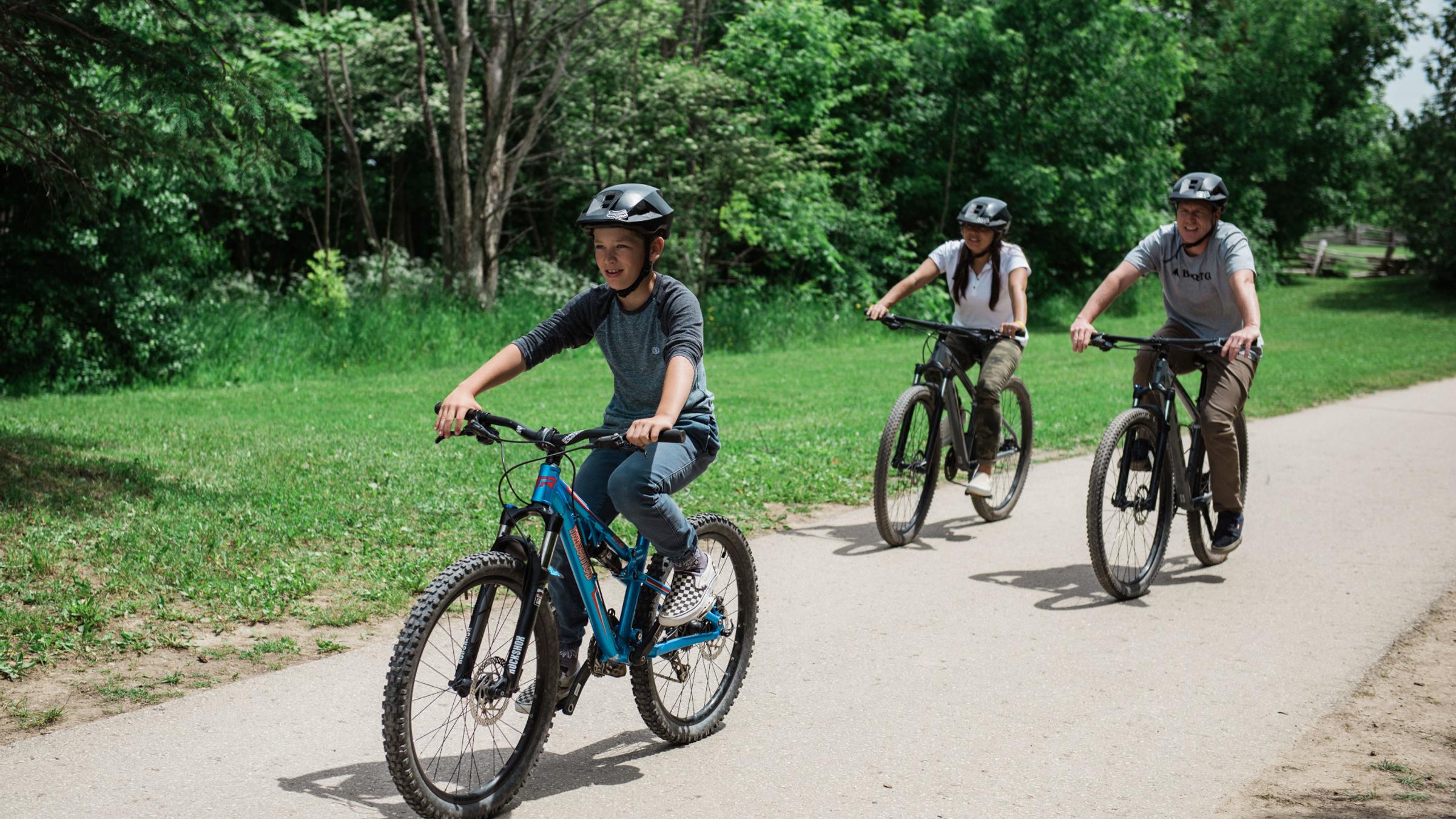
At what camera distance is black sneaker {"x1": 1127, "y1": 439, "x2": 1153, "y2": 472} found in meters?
6.48

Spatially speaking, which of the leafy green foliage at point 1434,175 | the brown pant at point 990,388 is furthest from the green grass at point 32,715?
the leafy green foliage at point 1434,175

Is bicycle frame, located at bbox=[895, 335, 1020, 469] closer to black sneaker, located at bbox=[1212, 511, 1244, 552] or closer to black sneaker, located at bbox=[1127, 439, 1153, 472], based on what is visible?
black sneaker, located at bbox=[1127, 439, 1153, 472]

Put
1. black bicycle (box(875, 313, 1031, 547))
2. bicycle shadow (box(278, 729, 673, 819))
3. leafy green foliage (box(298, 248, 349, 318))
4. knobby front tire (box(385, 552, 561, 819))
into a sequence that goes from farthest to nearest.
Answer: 1. leafy green foliage (box(298, 248, 349, 318))
2. black bicycle (box(875, 313, 1031, 547))
3. bicycle shadow (box(278, 729, 673, 819))
4. knobby front tire (box(385, 552, 561, 819))

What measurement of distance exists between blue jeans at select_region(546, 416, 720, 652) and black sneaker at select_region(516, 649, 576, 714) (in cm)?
3

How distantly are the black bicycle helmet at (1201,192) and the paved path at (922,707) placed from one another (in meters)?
1.96

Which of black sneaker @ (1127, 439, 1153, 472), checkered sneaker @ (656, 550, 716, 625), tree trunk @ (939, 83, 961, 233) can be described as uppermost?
tree trunk @ (939, 83, 961, 233)

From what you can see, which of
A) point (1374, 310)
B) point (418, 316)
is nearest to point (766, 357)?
point (418, 316)

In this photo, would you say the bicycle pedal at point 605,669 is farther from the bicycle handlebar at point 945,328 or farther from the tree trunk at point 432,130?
the tree trunk at point 432,130

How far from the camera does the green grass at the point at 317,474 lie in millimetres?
5680

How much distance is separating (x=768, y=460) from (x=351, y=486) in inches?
121

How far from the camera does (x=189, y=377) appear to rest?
14.3 metres

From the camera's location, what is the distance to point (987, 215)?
762 cm

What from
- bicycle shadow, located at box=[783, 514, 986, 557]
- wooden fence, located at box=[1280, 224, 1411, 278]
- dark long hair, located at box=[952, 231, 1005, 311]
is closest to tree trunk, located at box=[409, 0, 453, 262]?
dark long hair, located at box=[952, 231, 1005, 311]

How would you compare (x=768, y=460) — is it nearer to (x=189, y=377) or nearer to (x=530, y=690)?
(x=530, y=690)
